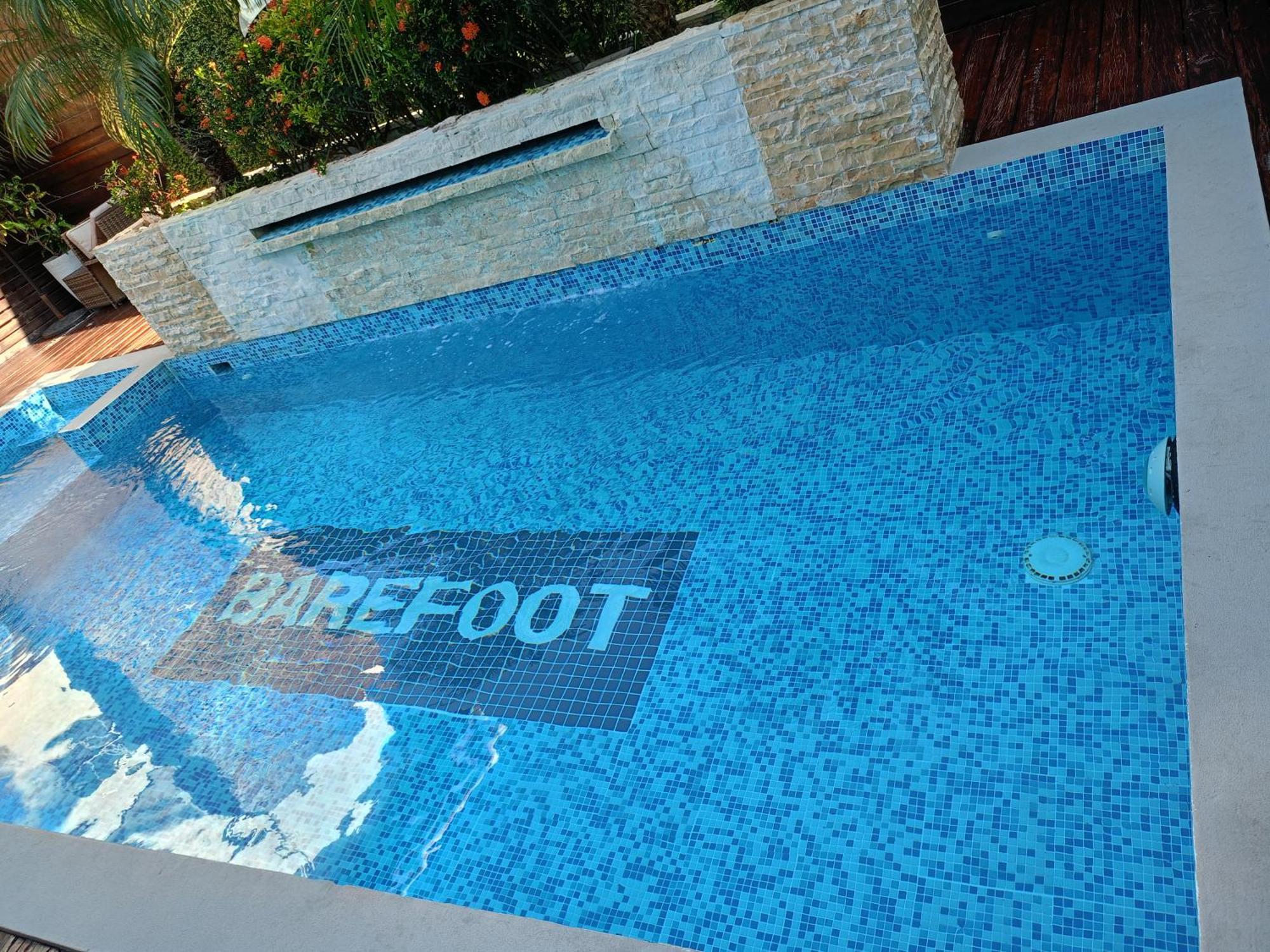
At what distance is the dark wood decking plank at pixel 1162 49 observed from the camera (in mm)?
4953

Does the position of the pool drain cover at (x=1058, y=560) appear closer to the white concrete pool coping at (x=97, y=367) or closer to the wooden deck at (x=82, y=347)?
the white concrete pool coping at (x=97, y=367)

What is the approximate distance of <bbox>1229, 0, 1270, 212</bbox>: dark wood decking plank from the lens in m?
4.08

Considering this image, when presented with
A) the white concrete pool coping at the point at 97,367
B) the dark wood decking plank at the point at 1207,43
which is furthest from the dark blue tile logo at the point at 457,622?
the white concrete pool coping at the point at 97,367

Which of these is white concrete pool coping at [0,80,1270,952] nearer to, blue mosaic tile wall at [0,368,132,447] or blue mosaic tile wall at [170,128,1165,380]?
blue mosaic tile wall at [170,128,1165,380]

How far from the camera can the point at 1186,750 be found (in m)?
2.61

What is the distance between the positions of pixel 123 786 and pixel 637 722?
250 cm

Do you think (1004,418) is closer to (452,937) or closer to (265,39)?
(452,937)

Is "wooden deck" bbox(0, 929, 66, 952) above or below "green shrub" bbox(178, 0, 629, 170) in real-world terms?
below

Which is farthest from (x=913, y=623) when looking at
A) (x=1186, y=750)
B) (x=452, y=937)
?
(x=452, y=937)

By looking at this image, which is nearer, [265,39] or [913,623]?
[913,623]

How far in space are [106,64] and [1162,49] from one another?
24.4 feet

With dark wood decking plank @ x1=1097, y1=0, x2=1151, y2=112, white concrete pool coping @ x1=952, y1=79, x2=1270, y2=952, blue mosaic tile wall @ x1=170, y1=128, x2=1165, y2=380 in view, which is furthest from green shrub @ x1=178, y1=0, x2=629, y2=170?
white concrete pool coping @ x1=952, y1=79, x2=1270, y2=952

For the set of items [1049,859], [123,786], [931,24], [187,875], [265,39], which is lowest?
[1049,859]

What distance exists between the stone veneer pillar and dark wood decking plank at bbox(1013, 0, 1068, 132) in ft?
1.38
